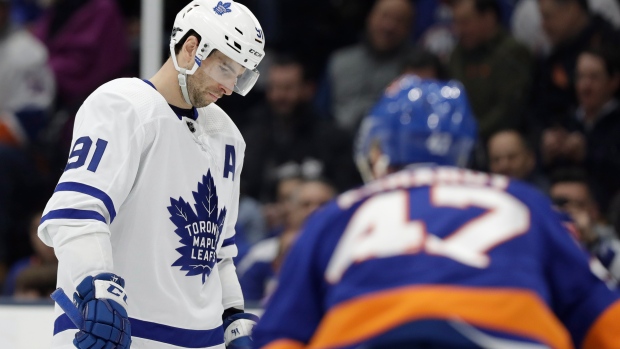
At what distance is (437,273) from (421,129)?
0.30 m

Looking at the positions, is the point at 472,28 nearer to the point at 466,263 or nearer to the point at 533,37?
the point at 533,37

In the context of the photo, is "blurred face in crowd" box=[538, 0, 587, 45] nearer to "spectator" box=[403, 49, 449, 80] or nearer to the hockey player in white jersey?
"spectator" box=[403, 49, 449, 80]

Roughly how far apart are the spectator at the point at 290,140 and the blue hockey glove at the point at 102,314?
3400 mm

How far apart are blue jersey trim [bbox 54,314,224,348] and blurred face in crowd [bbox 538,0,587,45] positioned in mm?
3751

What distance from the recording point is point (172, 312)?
9.32 ft

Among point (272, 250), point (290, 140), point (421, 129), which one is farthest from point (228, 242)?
point (290, 140)

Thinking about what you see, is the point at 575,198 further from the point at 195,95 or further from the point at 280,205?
the point at 195,95

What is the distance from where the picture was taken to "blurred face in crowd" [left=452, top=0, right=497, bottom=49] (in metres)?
6.00

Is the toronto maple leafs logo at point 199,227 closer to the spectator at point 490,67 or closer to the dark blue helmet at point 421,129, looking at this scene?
the dark blue helmet at point 421,129

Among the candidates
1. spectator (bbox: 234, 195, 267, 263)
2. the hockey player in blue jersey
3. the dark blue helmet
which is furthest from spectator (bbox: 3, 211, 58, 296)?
the hockey player in blue jersey

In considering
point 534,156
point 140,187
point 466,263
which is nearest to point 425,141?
point 466,263

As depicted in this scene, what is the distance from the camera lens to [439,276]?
5.33ft

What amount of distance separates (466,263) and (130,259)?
1349 millimetres

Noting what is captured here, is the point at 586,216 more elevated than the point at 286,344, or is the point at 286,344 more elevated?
the point at 286,344
